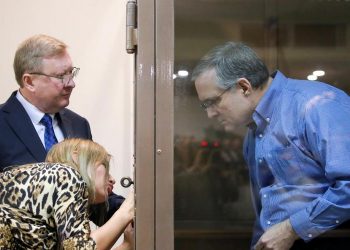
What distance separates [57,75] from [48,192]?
64 cm

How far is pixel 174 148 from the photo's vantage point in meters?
1.01

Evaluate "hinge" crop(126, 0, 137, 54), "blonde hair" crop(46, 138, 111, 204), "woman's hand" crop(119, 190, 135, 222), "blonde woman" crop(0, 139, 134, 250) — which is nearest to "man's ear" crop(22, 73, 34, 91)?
"blonde hair" crop(46, 138, 111, 204)

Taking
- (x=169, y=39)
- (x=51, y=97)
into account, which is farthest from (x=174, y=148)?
(x=51, y=97)

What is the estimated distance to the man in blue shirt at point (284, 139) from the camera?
93 cm

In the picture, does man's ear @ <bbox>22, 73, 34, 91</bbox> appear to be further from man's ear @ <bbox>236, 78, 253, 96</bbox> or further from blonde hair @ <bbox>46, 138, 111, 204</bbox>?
man's ear @ <bbox>236, 78, 253, 96</bbox>

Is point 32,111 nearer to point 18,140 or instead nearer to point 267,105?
point 18,140

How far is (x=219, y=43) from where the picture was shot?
1.02 meters

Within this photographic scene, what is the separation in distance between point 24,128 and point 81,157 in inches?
14.2

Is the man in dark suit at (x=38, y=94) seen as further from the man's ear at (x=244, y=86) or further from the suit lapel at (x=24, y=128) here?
the man's ear at (x=244, y=86)

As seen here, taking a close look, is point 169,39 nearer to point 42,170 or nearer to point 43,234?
point 42,170

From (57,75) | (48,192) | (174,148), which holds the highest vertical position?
(57,75)

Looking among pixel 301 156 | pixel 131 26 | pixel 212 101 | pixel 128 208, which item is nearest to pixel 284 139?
pixel 301 156

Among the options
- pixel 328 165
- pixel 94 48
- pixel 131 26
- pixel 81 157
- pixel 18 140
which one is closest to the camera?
pixel 328 165

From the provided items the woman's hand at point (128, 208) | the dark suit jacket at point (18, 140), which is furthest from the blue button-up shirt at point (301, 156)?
the dark suit jacket at point (18, 140)
